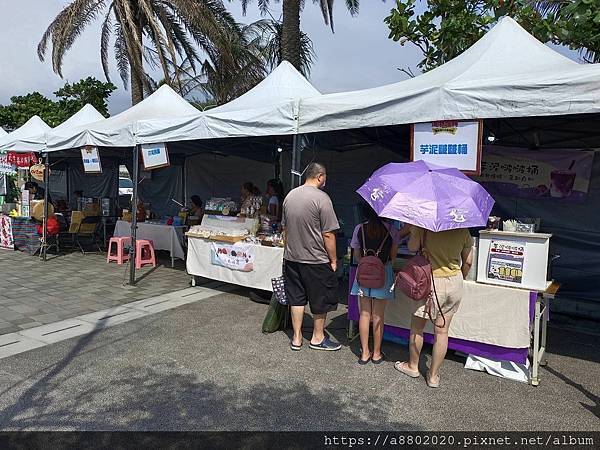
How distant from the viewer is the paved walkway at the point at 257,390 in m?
2.93

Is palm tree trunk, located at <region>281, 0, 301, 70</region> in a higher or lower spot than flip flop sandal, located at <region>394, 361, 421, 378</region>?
higher

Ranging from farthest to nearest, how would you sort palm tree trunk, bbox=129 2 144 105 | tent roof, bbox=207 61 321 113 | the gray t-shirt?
palm tree trunk, bbox=129 2 144 105 < tent roof, bbox=207 61 321 113 < the gray t-shirt

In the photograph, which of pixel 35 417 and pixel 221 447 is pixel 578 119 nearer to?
pixel 221 447

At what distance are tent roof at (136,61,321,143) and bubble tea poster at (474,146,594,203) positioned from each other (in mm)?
2871

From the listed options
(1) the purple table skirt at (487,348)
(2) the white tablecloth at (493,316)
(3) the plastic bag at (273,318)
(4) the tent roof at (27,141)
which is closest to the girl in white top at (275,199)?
(3) the plastic bag at (273,318)

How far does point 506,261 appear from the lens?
11.8ft

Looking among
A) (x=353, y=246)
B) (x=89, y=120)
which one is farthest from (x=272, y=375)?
(x=89, y=120)

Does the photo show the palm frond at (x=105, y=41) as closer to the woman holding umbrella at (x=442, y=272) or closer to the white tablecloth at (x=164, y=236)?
the white tablecloth at (x=164, y=236)

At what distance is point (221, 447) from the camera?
103 inches

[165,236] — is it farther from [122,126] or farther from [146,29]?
[146,29]

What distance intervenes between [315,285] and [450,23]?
5358mm

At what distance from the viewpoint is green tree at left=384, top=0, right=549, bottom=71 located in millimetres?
6699

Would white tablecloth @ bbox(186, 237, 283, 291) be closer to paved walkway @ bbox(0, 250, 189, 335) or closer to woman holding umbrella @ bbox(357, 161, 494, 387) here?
paved walkway @ bbox(0, 250, 189, 335)

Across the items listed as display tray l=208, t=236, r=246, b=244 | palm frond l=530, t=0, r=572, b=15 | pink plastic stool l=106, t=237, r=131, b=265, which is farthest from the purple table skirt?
palm frond l=530, t=0, r=572, b=15
